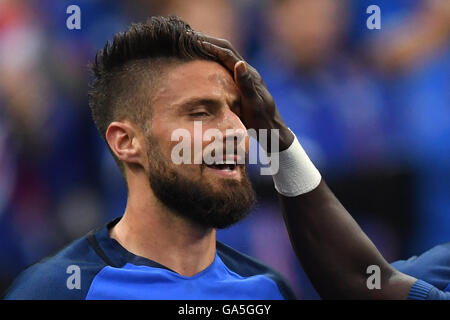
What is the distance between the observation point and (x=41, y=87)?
3.81 meters

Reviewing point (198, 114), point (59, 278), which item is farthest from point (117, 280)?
point (198, 114)

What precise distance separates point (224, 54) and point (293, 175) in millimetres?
491

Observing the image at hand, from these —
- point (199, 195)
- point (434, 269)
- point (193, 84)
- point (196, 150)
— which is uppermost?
Answer: point (193, 84)

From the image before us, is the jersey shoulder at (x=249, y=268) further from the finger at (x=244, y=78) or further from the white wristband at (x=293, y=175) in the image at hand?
the finger at (x=244, y=78)

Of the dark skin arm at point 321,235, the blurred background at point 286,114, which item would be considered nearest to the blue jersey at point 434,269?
the dark skin arm at point 321,235

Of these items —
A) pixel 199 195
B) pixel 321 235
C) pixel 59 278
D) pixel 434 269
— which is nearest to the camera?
pixel 59 278

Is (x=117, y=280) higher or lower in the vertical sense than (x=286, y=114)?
lower

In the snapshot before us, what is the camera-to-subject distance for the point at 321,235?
221cm

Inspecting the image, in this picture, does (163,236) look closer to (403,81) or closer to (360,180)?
(360,180)

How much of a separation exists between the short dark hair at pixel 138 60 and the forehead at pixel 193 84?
33mm

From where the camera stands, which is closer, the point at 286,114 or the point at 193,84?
the point at 193,84

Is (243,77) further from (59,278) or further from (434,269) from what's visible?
(434,269)

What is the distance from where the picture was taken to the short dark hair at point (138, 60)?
2.18 metres

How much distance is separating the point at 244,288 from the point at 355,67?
2.10 meters
